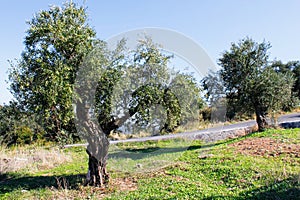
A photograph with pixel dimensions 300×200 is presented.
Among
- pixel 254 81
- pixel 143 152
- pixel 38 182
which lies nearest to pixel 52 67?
pixel 38 182

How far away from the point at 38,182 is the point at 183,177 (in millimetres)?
4497

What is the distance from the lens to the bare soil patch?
9117mm

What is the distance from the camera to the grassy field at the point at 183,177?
6.12 m

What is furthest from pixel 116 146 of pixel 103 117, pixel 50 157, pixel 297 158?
pixel 297 158

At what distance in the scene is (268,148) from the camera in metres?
10.0

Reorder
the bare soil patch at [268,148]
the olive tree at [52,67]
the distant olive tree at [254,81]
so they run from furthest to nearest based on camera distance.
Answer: the distant olive tree at [254,81]
the bare soil patch at [268,148]
the olive tree at [52,67]

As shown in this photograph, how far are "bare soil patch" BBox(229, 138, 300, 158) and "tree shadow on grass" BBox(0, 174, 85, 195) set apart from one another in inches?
244

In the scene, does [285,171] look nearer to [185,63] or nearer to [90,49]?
[185,63]

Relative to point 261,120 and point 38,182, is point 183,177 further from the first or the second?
point 261,120

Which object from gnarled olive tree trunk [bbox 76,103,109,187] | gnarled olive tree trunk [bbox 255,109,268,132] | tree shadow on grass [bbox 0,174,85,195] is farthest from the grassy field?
gnarled olive tree trunk [bbox 255,109,268,132]

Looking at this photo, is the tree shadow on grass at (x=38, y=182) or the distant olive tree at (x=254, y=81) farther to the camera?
the distant olive tree at (x=254, y=81)

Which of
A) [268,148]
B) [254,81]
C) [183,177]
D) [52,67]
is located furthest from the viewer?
[254,81]

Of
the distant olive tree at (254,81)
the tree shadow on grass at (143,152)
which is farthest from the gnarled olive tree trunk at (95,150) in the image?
the distant olive tree at (254,81)

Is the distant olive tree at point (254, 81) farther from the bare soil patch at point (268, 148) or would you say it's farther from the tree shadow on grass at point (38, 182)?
the tree shadow on grass at point (38, 182)
